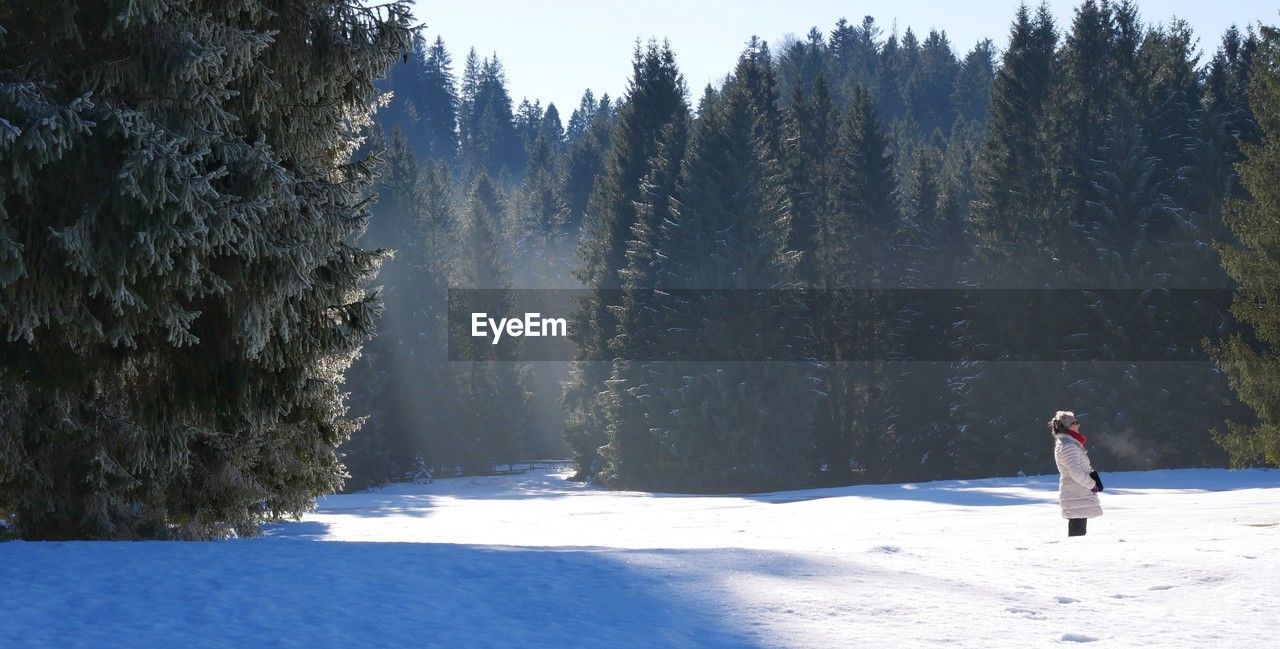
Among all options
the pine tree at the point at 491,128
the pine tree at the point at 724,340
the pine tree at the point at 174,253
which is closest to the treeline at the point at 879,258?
Answer: the pine tree at the point at 724,340

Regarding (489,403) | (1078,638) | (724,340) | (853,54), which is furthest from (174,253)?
(853,54)

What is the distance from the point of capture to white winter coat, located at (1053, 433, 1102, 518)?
12359 millimetres

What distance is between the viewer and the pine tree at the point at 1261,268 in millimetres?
18703

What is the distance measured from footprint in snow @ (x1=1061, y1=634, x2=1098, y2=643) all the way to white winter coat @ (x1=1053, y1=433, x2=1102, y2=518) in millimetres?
5820

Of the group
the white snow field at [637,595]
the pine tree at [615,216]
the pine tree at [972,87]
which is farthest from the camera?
the pine tree at [972,87]

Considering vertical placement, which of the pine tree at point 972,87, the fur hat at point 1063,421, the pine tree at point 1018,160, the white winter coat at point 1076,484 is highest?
the pine tree at point 972,87

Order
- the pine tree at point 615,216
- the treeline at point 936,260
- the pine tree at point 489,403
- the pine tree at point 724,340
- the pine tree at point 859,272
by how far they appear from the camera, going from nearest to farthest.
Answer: the treeline at point 936,260, the pine tree at point 724,340, the pine tree at point 859,272, the pine tree at point 615,216, the pine tree at point 489,403

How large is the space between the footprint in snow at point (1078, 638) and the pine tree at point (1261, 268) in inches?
526

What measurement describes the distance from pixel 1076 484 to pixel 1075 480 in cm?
6

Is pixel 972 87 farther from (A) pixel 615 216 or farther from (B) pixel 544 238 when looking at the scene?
(A) pixel 615 216

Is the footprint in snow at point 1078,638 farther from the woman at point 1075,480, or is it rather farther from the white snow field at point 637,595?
the woman at point 1075,480

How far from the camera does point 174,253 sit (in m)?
7.60

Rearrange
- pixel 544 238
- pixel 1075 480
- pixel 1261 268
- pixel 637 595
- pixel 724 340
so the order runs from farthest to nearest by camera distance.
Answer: pixel 544 238 < pixel 724 340 < pixel 1261 268 < pixel 1075 480 < pixel 637 595

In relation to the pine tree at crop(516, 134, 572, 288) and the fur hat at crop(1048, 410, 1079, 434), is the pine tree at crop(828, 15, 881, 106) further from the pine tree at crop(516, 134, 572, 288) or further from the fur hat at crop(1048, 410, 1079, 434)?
the fur hat at crop(1048, 410, 1079, 434)
